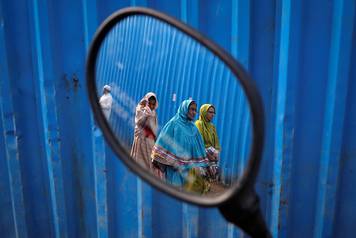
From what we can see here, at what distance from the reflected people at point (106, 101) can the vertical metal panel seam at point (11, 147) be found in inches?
47.7

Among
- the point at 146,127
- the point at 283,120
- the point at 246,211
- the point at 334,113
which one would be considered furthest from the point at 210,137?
the point at 334,113

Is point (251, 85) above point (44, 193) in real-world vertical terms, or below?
above

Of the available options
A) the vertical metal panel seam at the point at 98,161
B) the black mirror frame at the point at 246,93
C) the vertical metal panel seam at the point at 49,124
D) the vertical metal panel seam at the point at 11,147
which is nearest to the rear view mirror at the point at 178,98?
the black mirror frame at the point at 246,93

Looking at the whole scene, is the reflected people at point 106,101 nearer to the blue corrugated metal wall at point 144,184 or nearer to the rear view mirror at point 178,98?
the rear view mirror at point 178,98

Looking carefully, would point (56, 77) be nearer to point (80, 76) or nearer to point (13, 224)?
point (80, 76)

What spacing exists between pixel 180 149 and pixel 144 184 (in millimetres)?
884

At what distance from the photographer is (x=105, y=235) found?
1.91 meters

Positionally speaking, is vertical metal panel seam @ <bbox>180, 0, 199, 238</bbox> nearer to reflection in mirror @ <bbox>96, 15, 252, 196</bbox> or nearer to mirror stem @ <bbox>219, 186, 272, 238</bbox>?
reflection in mirror @ <bbox>96, 15, 252, 196</bbox>

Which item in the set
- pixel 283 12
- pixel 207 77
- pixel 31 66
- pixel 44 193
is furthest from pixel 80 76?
pixel 207 77

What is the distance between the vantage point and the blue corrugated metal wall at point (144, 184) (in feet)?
4.95

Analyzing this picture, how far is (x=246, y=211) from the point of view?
1.53 ft

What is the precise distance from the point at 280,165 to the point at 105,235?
111 cm

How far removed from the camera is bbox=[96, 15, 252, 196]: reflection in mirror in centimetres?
55

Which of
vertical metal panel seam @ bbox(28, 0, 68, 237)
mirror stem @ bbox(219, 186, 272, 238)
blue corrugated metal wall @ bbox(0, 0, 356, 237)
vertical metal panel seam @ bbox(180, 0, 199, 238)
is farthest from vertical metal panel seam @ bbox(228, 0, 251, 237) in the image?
mirror stem @ bbox(219, 186, 272, 238)
